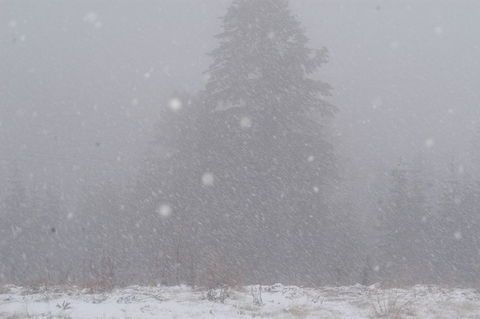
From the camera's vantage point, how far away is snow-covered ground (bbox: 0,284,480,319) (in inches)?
254

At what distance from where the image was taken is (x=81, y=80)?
370 ft

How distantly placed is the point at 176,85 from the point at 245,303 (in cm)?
9604

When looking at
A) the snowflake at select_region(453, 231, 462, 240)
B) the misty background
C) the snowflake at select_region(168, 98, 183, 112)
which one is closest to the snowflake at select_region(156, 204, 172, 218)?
the snowflake at select_region(168, 98, 183, 112)

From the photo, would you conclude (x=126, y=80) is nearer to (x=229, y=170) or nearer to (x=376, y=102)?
(x=376, y=102)

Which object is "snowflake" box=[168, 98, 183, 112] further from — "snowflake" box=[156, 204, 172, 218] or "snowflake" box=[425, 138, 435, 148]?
"snowflake" box=[425, 138, 435, 148]

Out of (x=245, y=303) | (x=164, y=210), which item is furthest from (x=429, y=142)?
(x=245, y=303)

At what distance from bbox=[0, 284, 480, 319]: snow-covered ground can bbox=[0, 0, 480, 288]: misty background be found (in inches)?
715

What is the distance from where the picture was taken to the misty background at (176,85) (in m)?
62.4

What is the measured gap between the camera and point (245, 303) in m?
7.00

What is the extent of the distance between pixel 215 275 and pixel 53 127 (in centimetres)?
8252

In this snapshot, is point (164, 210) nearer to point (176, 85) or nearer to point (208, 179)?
point (208, 179)

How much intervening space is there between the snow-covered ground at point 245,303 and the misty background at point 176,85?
59.6 feet

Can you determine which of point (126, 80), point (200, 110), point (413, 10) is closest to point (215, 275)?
point (200, 110)

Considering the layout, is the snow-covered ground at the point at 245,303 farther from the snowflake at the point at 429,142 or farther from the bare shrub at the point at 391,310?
the snowflake at the point at 429,142
